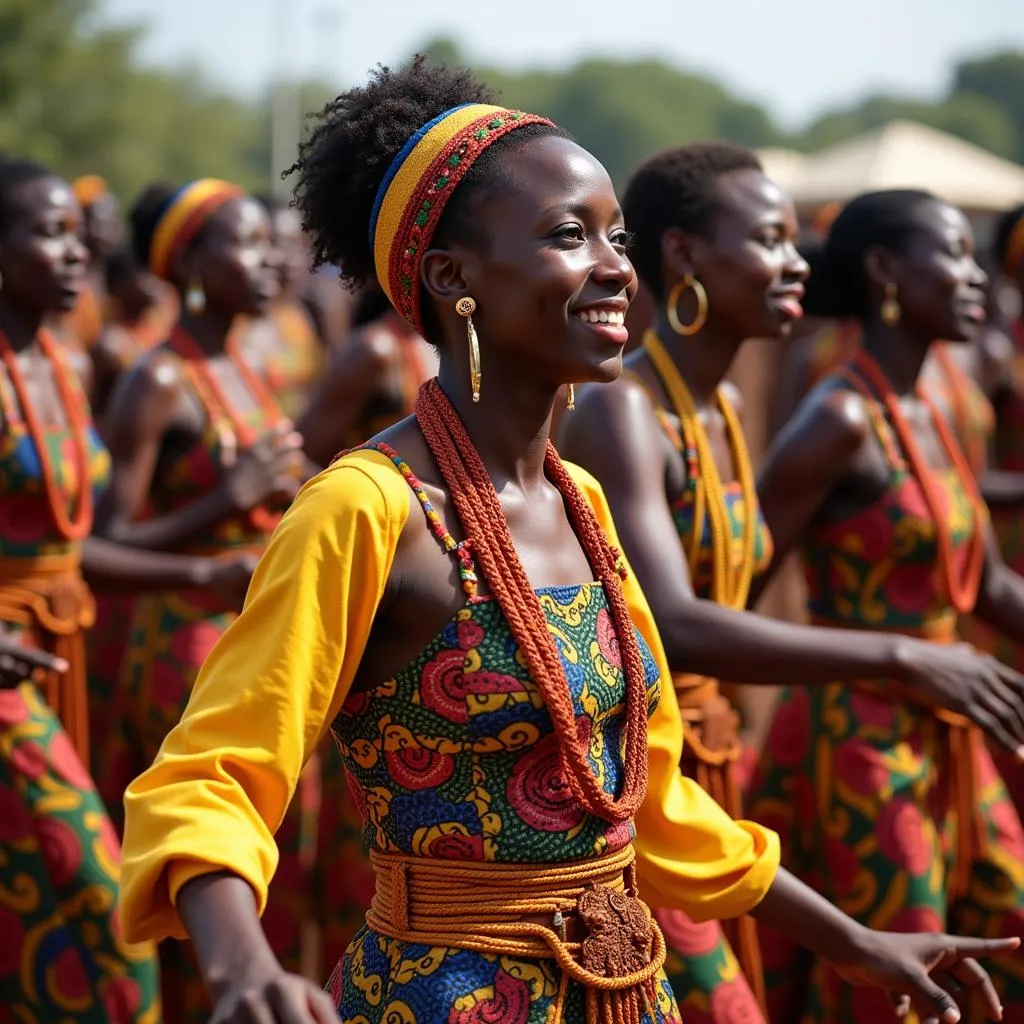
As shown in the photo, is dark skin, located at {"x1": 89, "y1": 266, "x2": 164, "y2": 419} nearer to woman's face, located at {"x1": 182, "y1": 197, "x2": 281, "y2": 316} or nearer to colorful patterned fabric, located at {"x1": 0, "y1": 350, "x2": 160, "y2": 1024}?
woman's face, located at {"x1": 182, "y1": 197, "x2": 281, "y2": 316}

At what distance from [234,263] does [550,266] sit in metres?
4.01

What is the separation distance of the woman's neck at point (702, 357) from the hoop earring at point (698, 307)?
0.08 ft

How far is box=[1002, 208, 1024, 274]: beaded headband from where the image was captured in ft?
28.7

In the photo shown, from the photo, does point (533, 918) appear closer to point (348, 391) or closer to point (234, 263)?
point (234, 263)

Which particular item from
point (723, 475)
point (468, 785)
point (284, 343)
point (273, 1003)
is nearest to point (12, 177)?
point (723, 475)

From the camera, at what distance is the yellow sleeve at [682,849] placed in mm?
2986

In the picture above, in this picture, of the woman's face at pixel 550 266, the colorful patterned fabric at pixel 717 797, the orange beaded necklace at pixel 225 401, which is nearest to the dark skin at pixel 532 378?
the woman's face at pixel 550 266

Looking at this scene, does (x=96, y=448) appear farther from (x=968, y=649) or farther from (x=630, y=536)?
(x=968, y=649)

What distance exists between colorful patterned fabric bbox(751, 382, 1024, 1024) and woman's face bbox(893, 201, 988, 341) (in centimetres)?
44

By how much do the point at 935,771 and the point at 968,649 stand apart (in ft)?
3.62

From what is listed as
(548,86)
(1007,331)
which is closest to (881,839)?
(1007,331)

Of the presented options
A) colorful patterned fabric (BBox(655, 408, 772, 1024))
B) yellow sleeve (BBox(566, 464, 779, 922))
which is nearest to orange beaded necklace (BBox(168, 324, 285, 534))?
colorful patterned fabric (BBox(655, 408, 772, 1024))

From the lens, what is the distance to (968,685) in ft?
12.1

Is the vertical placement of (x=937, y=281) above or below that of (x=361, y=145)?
below
